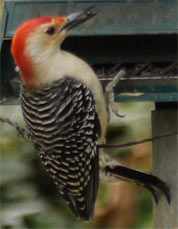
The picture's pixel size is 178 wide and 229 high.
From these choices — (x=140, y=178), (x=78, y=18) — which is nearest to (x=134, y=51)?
(x=78, y=18)

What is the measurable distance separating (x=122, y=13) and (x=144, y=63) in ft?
1.19

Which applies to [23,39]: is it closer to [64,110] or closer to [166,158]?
[64,110]

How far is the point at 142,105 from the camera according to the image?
4.72m

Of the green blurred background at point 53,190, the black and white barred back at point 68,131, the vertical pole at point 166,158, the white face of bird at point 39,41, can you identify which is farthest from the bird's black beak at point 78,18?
the green blurred background at point 53,190

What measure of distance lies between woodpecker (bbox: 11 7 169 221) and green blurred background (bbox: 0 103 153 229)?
2.52 feet

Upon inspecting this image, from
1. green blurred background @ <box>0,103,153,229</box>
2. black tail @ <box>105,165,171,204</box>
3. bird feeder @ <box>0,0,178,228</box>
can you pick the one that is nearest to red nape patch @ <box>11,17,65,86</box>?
bird feeder @ <box>0,0,178,228</box>

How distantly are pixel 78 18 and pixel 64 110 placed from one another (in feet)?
1.43

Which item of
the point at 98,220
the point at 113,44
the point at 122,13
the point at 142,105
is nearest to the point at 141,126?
the point at 142,105

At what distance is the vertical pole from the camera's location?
148 inches

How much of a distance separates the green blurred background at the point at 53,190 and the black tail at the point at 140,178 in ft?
2.18

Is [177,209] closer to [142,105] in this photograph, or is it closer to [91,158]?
[91,158]

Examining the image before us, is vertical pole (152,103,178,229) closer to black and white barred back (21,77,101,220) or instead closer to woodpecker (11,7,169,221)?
woodpecker (11,7,169,221)

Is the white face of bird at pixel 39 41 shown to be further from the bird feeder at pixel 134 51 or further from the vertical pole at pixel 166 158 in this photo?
the vertical pole at pixel 166 158

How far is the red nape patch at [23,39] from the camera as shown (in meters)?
3.43
